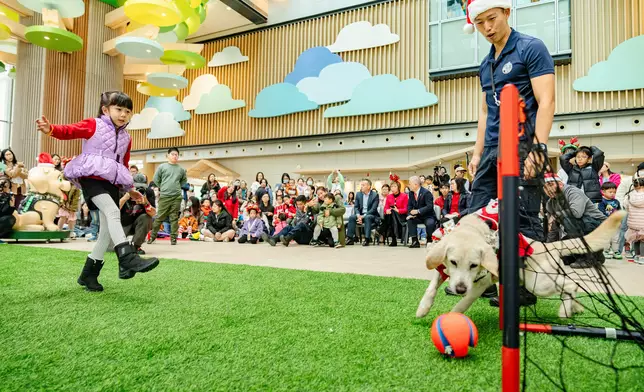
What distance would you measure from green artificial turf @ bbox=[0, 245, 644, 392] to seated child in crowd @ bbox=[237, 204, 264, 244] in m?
5.88

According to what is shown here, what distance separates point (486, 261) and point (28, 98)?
13494 millimetres

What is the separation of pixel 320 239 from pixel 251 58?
359 inches

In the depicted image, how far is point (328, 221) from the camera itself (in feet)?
26.3

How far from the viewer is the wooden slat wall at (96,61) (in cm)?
1170

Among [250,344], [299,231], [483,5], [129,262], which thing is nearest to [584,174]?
[483,5]

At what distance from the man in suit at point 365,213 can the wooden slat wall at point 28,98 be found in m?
Result: 9.29

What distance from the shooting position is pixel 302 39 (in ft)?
45.2

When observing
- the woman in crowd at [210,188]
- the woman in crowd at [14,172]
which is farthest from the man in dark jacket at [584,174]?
the woman in crowd at [14,172]

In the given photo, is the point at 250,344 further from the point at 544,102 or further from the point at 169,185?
the point at 169,185

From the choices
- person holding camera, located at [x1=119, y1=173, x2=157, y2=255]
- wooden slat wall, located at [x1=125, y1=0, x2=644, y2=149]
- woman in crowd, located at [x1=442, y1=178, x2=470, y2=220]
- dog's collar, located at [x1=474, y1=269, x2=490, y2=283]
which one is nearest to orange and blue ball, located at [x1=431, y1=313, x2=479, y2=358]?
dog's collar, located at [x1=474, y1=269, x2=490, y2=283]

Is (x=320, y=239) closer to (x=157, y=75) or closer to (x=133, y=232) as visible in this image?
(x=133, y=232)

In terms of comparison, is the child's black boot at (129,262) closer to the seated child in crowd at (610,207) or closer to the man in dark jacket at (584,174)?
the man in dark jacket at (584,174)

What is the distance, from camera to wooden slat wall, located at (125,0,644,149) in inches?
388

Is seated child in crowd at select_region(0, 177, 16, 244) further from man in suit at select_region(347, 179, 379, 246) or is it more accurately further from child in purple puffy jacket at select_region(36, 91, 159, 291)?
man in suit at select_region(347, 179, 379, 246)
